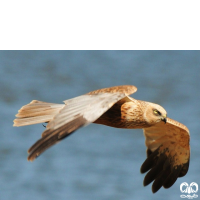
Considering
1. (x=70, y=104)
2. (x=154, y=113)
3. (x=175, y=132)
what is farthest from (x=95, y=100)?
(x=175, y=132)

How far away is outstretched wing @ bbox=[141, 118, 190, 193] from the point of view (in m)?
→ 7.05

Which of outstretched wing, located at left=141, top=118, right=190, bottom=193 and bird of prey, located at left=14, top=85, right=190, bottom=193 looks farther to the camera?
outstretched wing, located at left=141, top=118, right=190, bottom=193

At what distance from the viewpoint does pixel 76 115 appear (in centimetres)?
510

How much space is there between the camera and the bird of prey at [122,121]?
4.89 meters

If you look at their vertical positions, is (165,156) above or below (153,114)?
below

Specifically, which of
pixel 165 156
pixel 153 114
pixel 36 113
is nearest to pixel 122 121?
pixel 153 114

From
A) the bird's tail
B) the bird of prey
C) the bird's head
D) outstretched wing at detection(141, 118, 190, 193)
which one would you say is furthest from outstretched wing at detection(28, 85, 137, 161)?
outstretched wing at detection(141, 118, 190, 193)

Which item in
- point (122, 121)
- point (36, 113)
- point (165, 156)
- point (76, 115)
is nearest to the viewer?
point (76, 115)

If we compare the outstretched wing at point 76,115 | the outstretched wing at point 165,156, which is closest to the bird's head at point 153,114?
the outstretched wing at point 76,115

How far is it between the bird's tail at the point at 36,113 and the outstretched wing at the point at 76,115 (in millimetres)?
756

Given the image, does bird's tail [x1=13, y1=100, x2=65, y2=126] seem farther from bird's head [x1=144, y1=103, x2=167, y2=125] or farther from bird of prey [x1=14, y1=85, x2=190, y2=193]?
bird's head [x1=144, y1=103, x2=167, y2=125]

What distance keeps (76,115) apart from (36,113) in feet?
4.56

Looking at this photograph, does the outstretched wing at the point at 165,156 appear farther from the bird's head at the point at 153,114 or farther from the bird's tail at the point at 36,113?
the bird's tail at the point at 36,113

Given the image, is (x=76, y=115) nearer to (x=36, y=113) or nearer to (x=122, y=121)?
(x=122, y=121)
